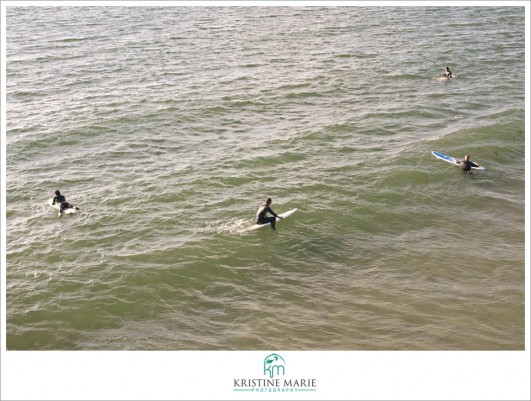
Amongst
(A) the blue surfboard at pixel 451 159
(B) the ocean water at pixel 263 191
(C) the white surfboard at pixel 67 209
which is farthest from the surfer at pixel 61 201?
(A) the blue surfboard at pixel 451 159

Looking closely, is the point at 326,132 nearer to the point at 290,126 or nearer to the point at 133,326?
the point at 290,126

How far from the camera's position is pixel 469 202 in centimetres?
2398

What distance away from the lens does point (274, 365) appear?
13.9 metres

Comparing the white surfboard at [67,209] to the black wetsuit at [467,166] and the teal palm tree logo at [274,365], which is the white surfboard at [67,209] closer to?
the teal palm tree logo at [274,365]

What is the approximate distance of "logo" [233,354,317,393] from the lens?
13375 millimetres

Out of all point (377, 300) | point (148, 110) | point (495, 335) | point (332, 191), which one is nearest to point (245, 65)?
point (148, 110)

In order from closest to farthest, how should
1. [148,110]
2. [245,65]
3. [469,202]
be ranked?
[469,202], [148,110], [245,65]

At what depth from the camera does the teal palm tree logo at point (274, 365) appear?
1376cm

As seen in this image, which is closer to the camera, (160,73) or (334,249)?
(334,249)

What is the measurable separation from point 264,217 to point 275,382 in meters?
9.16

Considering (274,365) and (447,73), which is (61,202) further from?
(447,73)

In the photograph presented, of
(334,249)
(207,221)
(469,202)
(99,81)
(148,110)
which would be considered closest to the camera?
(334,249)

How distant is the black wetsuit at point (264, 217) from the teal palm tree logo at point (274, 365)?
8371 mm

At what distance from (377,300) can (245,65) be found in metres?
26.2
